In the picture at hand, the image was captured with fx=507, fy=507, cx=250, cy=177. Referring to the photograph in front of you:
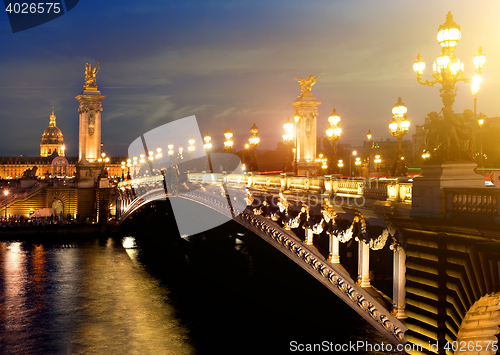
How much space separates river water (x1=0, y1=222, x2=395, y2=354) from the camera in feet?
76.0

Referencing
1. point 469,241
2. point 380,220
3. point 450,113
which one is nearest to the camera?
point 469,241

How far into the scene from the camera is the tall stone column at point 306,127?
2873 cm

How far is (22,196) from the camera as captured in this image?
222ft

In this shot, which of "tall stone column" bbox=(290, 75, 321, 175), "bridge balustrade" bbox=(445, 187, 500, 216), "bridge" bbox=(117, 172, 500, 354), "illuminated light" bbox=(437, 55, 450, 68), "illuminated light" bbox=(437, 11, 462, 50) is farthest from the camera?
"tall stone column" bbox=(290, 75, 321, 175)

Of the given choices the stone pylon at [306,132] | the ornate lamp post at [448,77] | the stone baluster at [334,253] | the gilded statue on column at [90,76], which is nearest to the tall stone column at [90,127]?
the gilded statue on column at [90,76]

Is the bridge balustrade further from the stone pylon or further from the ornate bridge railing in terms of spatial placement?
the stone pylon

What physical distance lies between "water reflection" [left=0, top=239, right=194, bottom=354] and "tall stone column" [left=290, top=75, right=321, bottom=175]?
441 inches

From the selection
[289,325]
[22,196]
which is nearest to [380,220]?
[289,325]

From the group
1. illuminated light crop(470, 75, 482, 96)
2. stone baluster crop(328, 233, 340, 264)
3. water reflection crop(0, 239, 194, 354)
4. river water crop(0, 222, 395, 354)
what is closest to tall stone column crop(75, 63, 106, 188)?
river water crop(0, 222, 395, 354)

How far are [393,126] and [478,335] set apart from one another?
862 centimetres

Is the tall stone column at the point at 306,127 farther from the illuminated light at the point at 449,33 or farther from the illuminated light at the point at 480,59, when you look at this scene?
the illuminated light at the point at 449,33

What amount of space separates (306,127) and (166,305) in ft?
43.0

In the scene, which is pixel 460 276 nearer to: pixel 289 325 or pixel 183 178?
pixel 289 325

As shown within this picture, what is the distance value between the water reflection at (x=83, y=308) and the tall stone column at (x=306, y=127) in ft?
36.7
